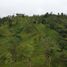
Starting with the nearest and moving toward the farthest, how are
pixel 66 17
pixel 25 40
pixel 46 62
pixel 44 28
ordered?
pixel 46 62, pixel 25 40, pixel 44 28, pixel 66 17

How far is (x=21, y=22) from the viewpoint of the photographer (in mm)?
88250

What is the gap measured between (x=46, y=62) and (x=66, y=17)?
39022 millimetres

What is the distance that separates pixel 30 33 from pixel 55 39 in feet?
23.6

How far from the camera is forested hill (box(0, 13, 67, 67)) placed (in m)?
64.4

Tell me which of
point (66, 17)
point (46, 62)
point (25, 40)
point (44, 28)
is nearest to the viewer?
point (46, 62)

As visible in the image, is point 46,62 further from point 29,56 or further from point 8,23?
point 8,23

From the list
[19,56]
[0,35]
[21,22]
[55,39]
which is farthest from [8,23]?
[19,56]

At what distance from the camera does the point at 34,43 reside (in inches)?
2825

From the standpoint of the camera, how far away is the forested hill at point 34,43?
2534 inches

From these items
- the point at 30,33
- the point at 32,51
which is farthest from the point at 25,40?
the point at 32,51

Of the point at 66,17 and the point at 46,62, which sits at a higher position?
the point at 66,17

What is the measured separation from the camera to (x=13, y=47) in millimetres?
67188

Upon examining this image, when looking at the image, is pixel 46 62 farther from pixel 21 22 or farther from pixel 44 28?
pixel 21 22

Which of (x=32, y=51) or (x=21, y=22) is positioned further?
(x=21, y=22)
